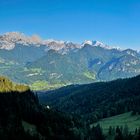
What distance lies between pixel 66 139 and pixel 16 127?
35209 millimetres

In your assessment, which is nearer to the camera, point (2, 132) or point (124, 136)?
point (2, 132)

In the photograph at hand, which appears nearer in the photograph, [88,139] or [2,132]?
[2,132]

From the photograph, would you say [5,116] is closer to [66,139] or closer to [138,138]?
[66,139]

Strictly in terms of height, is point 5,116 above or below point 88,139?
above

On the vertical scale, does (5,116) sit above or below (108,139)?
above

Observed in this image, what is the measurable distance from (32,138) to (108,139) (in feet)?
158

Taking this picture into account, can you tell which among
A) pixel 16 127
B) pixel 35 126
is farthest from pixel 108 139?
pixel 16 127

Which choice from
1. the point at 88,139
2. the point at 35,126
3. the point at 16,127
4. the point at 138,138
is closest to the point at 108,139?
the point at 88,139

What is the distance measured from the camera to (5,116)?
197250 mm

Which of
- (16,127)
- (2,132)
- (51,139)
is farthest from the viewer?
(51,139)

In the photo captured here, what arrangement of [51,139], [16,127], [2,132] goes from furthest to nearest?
[51,139] → [16,127] → [2,132]

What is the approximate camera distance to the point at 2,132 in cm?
15962

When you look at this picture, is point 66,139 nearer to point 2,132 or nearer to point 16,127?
point 16,127

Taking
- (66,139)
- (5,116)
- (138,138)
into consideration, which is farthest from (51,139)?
(138,138)
